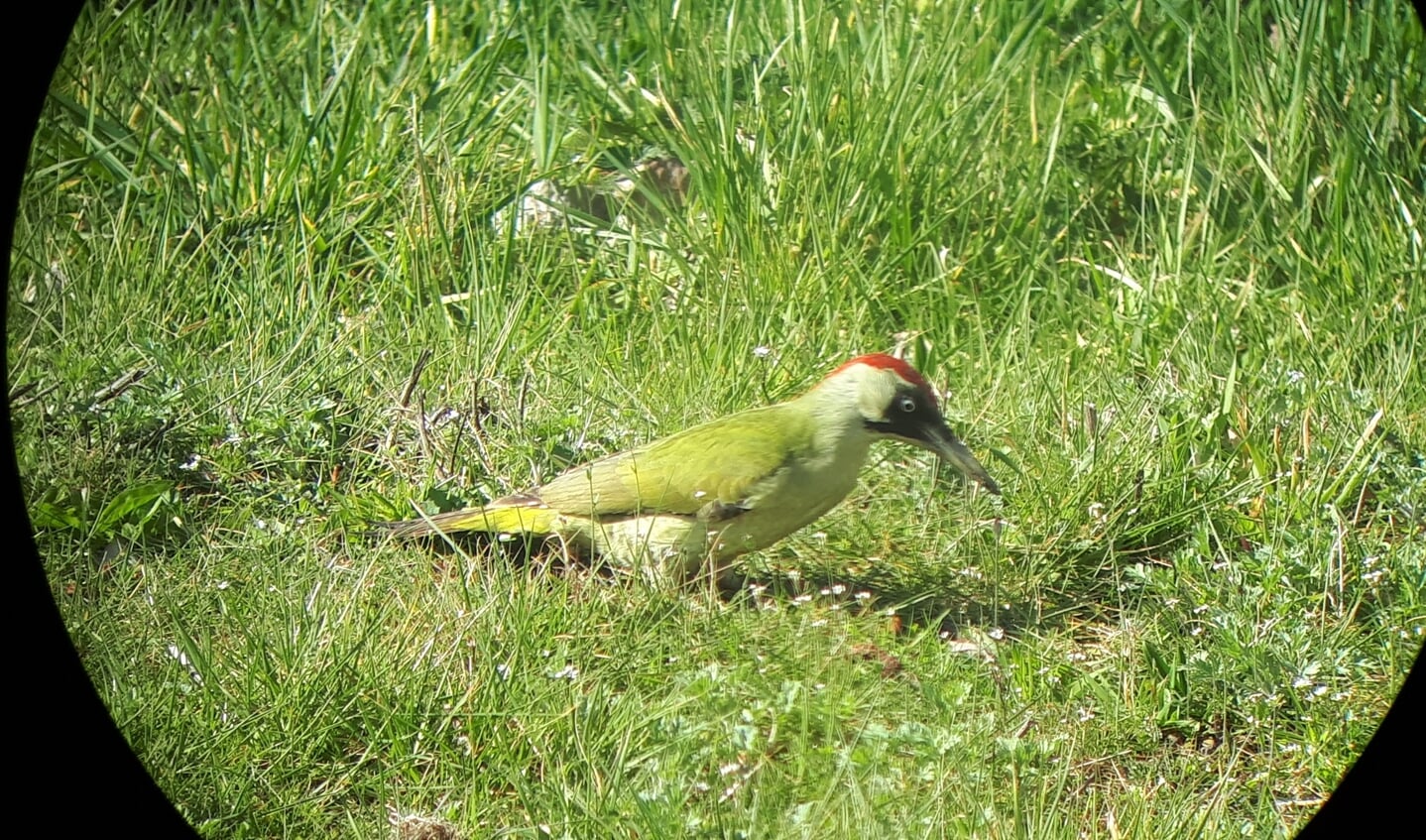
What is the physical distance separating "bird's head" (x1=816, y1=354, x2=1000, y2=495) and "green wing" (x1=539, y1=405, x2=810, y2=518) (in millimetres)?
154

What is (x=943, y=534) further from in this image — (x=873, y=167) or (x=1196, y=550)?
(x=873, y=167)

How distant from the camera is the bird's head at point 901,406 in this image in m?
3.46

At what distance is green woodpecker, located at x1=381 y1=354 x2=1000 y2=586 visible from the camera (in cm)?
336

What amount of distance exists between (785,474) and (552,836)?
3.27ft

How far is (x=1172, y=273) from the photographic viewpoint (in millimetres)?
3662

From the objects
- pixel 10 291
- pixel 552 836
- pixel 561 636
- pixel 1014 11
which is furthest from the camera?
pixel 1014 11

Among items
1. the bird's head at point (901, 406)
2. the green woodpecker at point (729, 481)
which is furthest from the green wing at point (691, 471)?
the bird's head at point (901, 406)

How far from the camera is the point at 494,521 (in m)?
3.36

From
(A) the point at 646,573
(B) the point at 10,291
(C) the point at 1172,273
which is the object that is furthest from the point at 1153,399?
(B) the point at 10,291

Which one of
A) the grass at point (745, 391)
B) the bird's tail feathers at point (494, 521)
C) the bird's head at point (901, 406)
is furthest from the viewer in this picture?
the bird's head at point (901, 406)

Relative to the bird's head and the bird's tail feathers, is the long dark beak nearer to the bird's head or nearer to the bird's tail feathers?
the bird's head

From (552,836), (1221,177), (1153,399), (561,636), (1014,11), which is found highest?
(1014,11)

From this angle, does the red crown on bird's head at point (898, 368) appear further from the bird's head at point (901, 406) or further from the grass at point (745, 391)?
the grass at point (745, 391)

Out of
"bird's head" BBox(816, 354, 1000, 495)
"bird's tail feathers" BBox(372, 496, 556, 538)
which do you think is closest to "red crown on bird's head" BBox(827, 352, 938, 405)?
"bird's head" BBox(816, 354, 1000, 495)
